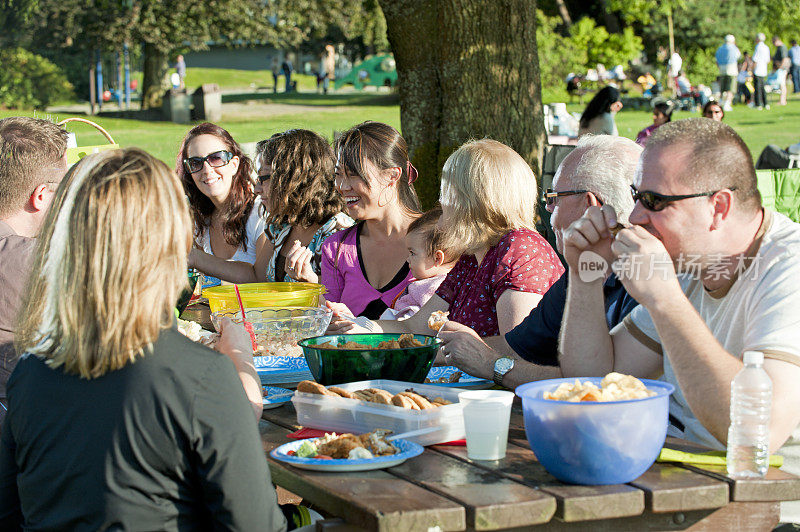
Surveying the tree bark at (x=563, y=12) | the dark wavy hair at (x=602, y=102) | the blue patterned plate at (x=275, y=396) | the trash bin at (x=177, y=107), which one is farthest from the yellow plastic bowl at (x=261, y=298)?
the tree bark at (x=563, y=12)

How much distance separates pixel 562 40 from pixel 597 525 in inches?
1191

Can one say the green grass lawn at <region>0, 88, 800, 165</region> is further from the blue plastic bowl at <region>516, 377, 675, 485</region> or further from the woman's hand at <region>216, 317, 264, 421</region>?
the blue plastic bowl at <region>516, 377, 675, 485</region>

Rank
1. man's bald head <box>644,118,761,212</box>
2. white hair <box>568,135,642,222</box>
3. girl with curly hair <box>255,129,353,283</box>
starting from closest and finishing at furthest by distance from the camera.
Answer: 1. man's bald head <box>644,118,761,212</box>
2. white hair <box>568,135,642,222</box>
3. girl with curly hair <box>255,129,353,283</box>

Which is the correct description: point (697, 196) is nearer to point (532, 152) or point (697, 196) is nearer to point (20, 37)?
point (532, 152)

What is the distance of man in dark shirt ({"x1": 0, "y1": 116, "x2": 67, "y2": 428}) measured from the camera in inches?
123

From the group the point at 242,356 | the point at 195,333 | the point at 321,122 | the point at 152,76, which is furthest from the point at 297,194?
the point at 152,76

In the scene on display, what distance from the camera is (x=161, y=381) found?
1869 mm

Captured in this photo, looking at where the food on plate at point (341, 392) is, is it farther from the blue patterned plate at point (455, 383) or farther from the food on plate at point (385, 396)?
the blue patterned plate at point (455, 383)

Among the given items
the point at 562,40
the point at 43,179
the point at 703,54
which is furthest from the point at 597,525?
the point at 703,54

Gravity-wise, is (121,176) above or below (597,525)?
above

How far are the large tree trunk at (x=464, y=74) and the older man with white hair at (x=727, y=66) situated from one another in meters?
18.9

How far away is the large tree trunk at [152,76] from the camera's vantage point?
29970 millimetres

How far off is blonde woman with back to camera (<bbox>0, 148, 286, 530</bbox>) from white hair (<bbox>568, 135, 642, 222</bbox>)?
5.10ft

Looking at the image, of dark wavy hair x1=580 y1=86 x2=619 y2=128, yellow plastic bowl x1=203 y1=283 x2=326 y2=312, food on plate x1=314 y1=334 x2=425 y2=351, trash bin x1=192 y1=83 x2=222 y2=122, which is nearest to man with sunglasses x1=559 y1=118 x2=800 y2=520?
food on plate x1=314 y1=334 x2=425 y2=351
